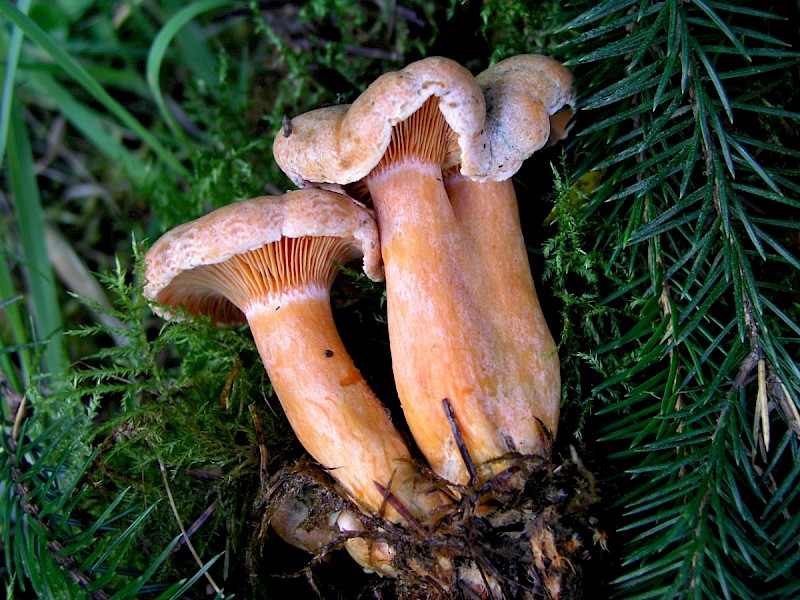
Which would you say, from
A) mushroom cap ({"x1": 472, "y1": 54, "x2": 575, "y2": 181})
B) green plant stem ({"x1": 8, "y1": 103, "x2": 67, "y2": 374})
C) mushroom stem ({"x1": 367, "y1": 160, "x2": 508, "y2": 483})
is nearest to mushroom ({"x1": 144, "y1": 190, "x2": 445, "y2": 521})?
mushroom stem ({"x1": 367, "y1": 160, "x2": 508, "y2": 483})

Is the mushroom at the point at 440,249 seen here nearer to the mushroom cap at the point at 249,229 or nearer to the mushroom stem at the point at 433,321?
the mushroom stem at the point at 433,321

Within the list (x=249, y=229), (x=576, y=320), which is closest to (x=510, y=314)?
(x=576, y=320)

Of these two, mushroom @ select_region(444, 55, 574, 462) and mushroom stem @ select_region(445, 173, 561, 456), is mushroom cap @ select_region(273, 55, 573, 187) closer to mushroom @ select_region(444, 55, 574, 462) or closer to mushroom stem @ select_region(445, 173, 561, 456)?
mushroom @ select_region(444, 55, 574, 462)

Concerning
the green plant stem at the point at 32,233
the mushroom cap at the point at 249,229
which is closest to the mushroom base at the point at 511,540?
the mushroom cap at the point at 249,229

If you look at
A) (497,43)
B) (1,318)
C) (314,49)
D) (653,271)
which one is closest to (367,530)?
(653,271)

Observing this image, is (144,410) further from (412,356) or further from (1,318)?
(1,318)
